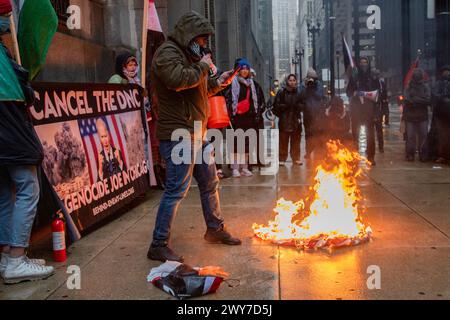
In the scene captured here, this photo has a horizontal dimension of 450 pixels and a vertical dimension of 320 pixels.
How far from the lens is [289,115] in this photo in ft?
33.9

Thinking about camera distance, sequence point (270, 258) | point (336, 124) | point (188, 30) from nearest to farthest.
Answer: point (188, 30), point (270, 258), point (336, 124)

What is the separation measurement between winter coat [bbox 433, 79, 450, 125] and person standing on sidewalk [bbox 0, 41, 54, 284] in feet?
26.9

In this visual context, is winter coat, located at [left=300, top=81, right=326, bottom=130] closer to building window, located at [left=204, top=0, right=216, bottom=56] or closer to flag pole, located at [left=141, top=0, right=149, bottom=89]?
flag pole, located at [left=141, top=0, right=149, bottom=89]

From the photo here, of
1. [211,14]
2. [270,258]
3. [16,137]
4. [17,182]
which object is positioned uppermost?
[211,14]

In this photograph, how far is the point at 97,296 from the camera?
371 centimetres

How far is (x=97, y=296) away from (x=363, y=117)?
7.85 m

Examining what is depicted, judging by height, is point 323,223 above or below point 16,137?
below

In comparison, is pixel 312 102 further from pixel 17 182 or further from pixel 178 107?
pixel 17 182

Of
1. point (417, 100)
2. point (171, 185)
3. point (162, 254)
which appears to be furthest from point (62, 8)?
point (417, 100)

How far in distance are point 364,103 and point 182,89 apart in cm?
690

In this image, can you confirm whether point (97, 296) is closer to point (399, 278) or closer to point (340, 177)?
point (399, 278)

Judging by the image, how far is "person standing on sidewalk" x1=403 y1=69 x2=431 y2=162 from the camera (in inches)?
410

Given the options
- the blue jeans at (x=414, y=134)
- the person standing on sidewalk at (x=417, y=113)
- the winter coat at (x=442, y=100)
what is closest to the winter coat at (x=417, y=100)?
the person standing on sidewalk at (x=417, y=113)

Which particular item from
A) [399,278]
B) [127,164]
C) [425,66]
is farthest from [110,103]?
[425,66]
